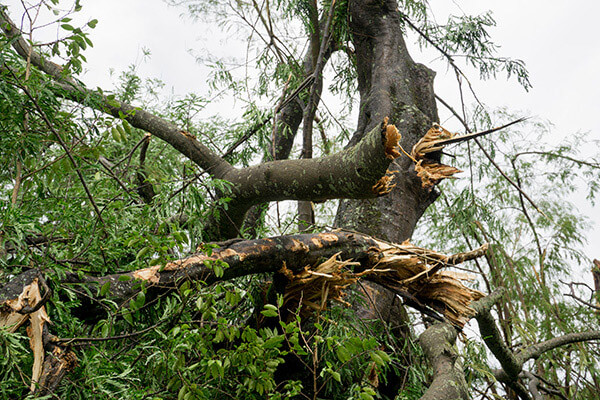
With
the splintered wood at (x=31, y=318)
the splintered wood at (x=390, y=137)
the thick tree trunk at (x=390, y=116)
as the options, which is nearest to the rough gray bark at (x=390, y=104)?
the thick tree trunk at (x=390, y=116)

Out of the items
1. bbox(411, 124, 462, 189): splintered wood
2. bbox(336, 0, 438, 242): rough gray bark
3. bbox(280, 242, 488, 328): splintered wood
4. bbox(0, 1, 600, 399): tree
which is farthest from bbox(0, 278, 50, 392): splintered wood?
bbox(336, 0, 438, 242): rough gray bark

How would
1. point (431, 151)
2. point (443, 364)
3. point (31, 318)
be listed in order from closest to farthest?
point (31, 318)
point (443, 364)
point (431, 151)

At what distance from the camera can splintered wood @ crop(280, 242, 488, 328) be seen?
5.69 feet

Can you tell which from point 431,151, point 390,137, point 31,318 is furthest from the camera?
point 431,151

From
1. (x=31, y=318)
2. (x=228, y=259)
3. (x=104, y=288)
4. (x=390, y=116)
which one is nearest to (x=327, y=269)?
(x=228, y=259)

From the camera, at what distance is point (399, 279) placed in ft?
6.41

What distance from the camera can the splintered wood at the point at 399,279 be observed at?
1734mm

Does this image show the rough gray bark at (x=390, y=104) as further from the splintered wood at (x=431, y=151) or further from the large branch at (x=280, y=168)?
the large branch at (x=280, y=168)

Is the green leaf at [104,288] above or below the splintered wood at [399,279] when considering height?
below

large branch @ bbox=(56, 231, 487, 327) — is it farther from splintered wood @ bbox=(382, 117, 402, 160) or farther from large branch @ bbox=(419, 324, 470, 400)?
splintered wood @ bbox=(382, 117, 402, 160)

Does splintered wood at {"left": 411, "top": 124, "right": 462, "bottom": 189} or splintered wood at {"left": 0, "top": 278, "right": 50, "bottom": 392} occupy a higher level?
splintered wood at {"left": 411, "top": 124, "right": 462, "bottom": 189}

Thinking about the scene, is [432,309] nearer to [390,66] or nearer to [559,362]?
[390,66]

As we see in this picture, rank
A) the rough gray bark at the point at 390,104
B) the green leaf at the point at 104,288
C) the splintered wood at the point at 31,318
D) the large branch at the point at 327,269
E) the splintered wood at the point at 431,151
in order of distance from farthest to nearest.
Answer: the rough gray bark at the point at 390,104 < the splintered wood at the point at 431,151 < the large branch at the point at 327,269 < the green leaf at the point at 104,288 < the splintered wood at the point at 31,318

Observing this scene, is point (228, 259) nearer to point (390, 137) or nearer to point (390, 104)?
point (390, 137)
